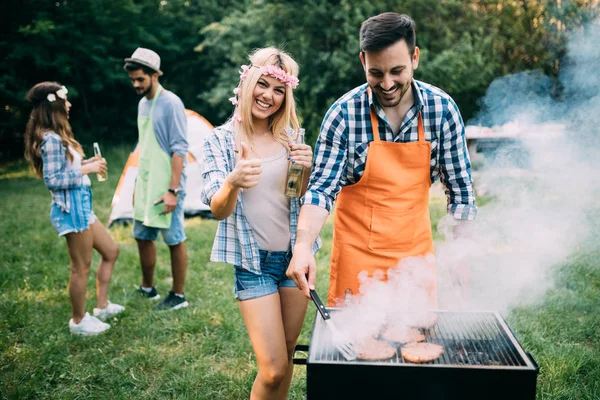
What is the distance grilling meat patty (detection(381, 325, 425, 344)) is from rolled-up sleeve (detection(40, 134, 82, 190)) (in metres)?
2.81

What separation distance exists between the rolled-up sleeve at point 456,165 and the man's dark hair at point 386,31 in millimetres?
423

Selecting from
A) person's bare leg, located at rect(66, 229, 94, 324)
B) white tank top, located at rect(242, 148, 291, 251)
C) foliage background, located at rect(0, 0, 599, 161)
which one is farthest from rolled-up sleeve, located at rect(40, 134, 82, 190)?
foliage background, located at rect(0, 0, 599, 161)

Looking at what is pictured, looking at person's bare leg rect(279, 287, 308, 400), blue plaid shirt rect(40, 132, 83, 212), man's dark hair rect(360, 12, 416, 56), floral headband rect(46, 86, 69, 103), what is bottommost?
person's bare leg rect(279, 287, 308, 400)

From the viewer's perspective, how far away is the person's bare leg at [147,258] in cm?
451

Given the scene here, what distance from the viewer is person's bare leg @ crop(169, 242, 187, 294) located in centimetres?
441

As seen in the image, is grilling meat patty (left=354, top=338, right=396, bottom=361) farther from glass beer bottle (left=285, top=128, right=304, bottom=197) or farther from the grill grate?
glass beer bottle (left=285, top=128, right=304, bottom=197)

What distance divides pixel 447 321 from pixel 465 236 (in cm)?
44

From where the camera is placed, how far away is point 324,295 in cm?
451

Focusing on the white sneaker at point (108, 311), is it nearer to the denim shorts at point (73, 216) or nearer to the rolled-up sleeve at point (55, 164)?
the denim shorts at point (73, 216)

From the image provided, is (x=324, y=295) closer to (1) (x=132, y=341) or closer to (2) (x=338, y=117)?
(1) (x=132, y=341)

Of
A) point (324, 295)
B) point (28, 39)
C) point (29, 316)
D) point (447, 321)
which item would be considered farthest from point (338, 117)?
point (28, 39)

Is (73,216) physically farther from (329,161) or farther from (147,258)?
(329,161)

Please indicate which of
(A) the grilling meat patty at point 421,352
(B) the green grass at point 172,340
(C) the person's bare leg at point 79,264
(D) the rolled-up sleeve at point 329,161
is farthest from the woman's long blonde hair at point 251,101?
(C) the person's bare leg at point 79,264

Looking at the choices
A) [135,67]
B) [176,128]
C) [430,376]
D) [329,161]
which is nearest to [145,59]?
[135,67]
